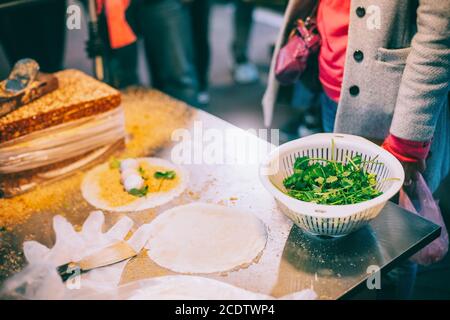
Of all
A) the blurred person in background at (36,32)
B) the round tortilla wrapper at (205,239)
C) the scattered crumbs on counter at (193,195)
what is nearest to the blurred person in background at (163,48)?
the blurred person in background at (36,32)

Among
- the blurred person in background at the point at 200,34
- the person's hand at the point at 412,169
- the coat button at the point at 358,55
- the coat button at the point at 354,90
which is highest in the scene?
the coat button at the point at 358,55

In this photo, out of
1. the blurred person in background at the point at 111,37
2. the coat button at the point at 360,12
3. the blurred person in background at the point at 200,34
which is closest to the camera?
the coat button at the point at 360,12

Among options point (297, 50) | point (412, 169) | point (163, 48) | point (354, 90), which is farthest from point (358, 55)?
point (163, 48)

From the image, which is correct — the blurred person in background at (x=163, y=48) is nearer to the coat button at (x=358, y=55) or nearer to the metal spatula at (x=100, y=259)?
the coat button at (x=358, y=55)

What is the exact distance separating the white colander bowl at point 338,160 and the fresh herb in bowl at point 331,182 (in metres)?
Answer: 0.03

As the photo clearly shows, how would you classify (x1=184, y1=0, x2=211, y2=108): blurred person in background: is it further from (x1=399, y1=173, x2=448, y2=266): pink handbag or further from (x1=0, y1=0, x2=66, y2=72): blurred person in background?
(x1=399, y1=173, x2=448, y2=266): pink handbag

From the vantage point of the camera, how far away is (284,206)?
1336 mm

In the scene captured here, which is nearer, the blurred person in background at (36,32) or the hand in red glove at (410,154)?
the hand in red glove at (410,154)

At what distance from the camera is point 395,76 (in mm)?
1710

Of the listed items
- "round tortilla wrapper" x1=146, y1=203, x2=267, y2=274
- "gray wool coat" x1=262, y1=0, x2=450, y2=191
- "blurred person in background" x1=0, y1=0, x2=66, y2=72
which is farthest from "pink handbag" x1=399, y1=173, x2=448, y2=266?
A: "blurred person in background" x1=0, y1=0, x2=66, y2=72

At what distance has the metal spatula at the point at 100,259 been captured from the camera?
4.36ft

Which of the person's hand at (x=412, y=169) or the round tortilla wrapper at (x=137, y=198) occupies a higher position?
the person's hand at (x=412, y=169)
